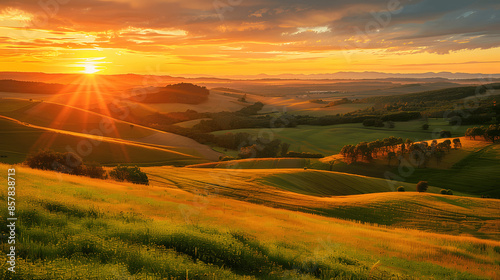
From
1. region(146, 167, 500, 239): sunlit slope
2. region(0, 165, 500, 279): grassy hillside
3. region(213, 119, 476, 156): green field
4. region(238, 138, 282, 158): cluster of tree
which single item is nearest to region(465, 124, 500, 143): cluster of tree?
region(213, 119, 476, 156): green field

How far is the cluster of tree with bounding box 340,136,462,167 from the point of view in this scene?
83500 mm

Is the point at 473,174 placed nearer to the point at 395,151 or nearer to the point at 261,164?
the point at 395,151

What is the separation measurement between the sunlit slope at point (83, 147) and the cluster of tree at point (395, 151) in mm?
41159

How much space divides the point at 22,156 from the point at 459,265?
75.0 m

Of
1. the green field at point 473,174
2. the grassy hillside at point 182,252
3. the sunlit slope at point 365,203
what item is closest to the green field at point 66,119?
the sunlit slope at point 365,203

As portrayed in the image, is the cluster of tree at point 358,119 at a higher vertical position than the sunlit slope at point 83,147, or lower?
higher

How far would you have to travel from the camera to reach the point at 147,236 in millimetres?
11977

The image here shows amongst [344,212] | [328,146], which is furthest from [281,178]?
[328,146]

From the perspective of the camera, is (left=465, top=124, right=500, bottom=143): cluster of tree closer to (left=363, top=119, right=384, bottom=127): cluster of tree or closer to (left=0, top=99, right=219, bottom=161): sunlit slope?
(left=363, top=119, right=384, bottom=127): cluster of tree

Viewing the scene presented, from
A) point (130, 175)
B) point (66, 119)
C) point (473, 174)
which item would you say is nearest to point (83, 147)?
point (66, 119)

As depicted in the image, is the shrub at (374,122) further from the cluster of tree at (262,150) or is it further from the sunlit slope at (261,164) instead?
the sunlit slope at (261,164)

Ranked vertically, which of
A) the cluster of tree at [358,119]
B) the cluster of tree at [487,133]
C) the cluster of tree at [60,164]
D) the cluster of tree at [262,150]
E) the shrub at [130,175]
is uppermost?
the cluster of tree at [358,119]

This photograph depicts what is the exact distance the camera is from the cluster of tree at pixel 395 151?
8350 cm

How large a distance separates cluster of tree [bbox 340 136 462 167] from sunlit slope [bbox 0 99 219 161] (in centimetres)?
4427
